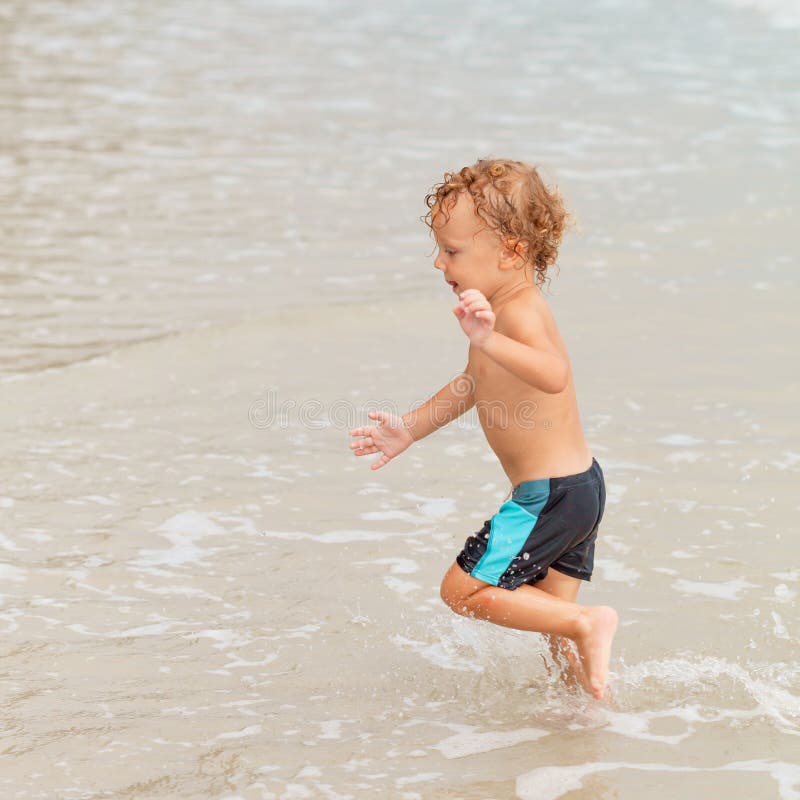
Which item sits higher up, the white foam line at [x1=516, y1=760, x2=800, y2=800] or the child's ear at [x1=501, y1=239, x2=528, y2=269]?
the child's ear at [x1=501, y1=239, x2=528, y2=269]

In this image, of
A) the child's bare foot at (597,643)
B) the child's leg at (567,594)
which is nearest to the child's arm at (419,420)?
the child's leg at (567,594)

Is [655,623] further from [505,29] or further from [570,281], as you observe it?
[505,29]

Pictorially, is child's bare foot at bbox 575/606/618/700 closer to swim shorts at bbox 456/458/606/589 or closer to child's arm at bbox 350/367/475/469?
swim shorts at bbox 456/458/606/589

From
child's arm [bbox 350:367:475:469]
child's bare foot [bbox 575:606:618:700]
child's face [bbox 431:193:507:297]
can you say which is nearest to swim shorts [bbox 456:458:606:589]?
child's bare foot [bbox 575:606:618:700]

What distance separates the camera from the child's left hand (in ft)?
11.1

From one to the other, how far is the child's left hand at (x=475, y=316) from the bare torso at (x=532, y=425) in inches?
10.5

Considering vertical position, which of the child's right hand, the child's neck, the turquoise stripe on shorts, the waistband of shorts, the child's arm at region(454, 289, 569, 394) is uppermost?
the child's neck

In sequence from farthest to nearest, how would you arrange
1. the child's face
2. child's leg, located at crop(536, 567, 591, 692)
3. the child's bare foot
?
1. child's leg, located at crop(536, 567, 591, 692)
2. the child's face
3. the child's bare foot

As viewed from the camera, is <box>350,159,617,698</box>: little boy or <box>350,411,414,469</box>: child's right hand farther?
<box>350,411,414,469</box>: child's right hand

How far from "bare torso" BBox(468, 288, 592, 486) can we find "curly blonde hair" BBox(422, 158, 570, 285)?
6.3 inches

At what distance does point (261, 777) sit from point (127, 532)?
5.33ft

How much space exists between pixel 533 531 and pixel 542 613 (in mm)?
227

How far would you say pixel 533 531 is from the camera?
143 inches

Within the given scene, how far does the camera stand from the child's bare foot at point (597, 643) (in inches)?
137
